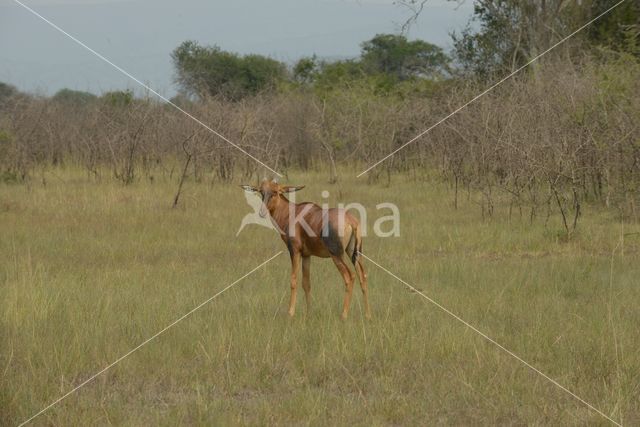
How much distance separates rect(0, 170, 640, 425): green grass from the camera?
403 centimetres

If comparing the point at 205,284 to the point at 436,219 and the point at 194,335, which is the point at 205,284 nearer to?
the point at 194,335

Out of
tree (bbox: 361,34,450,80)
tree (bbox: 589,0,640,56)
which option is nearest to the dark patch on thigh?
tree (bbox: 589,0,640,56)

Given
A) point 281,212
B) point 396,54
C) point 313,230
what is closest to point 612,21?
point 396,54

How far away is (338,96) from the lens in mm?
21078

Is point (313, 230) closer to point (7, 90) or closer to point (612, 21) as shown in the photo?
point (7, 90)

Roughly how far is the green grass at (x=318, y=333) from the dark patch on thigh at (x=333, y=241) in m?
0.49

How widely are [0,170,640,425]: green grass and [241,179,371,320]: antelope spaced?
380 mm

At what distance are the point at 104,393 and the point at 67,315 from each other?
59.0 inches

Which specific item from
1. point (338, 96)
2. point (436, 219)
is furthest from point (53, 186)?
point (338, 96)

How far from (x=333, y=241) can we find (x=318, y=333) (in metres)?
0.58

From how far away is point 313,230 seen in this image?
202 inches

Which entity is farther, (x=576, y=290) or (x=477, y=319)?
(x=576, y=290)

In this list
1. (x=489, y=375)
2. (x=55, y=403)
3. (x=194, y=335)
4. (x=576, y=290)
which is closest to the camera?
(x=55, y=403)

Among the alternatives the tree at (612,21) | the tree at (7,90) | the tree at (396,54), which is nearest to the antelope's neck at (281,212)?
the tree at (7,90)
